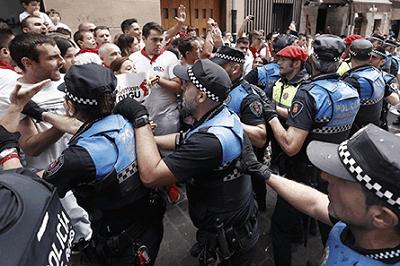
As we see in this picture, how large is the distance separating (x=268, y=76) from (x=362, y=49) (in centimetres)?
138

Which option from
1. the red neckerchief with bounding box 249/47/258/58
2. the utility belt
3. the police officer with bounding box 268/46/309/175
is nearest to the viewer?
the utility belt

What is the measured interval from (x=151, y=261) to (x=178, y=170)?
0.84 metres

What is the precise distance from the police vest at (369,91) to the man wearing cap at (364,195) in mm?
2779

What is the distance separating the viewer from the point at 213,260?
222cm

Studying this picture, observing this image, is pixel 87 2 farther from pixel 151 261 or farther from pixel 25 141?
A: pixel 151 261

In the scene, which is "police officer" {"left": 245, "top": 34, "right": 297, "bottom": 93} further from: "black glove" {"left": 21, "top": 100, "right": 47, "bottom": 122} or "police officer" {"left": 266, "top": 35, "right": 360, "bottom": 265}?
"black glove" {"left": 21, "top": 100, "right": 47, "bottom": 122}

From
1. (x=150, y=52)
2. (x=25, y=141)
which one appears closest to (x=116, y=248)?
(x=25, y=141)

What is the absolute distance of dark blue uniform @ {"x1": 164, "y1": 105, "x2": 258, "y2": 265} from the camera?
179 centimetres

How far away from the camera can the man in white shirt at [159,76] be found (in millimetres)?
3861

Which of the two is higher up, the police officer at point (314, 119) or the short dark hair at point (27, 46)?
the short dark hair at point (27, 46)

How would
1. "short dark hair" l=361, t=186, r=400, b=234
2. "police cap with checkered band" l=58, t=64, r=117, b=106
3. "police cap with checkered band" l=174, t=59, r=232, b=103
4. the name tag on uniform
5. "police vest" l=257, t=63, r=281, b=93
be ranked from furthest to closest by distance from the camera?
"police vest" l=257, t=63, r=281, b=93
the name tag on uniform
"police cap with checkered band" l=174, t=59, r=232, b=103
"police cap with checkered band" l=58, t=64, r=117, b=106
"short dark hair" l=361, t=186, r=400, b=234

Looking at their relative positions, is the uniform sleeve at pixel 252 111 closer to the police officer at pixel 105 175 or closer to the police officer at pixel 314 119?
the police officer at pixel 314 119

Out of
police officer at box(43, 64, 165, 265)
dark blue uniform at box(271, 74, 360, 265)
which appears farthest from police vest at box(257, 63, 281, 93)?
police officer at box(43, 64, 165, 265)

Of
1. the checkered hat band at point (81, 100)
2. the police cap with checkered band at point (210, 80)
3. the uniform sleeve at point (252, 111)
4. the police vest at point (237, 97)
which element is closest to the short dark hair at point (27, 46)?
the checkered hat band at point (81, 100)
